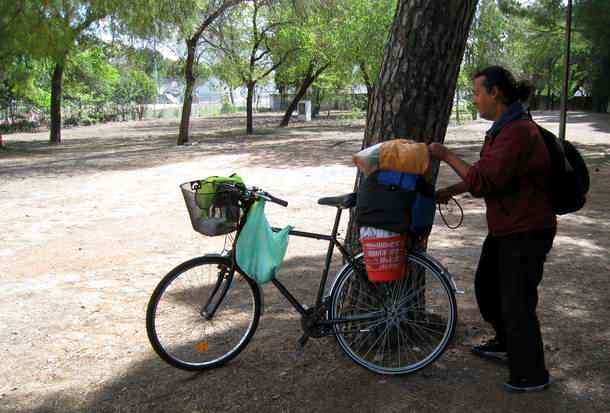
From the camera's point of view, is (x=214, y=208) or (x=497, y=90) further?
(x=214, y=208)

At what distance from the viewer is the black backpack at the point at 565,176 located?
3062 mm

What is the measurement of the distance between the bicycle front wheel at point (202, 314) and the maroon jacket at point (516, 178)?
1.41m

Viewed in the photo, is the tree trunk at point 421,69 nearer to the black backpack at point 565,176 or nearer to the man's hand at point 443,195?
the man's hand at point 443,195

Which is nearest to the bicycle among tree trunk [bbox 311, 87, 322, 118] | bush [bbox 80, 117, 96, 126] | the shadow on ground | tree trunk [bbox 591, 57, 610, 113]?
the shadow on ground

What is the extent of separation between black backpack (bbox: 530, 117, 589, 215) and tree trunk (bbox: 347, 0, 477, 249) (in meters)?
0.73

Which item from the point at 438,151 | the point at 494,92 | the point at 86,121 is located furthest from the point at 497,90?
the point at 86,121

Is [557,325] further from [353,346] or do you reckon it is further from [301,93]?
[301,93]

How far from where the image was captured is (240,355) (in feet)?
13.0

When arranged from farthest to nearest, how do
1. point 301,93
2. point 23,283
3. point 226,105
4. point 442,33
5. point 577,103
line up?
point 226,105, point 577,103, point 301,93, point 23,283, point 442,33

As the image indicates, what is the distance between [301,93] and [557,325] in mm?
32640

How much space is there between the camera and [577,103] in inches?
2288

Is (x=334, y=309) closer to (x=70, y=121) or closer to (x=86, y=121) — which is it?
(x=70, y=121)

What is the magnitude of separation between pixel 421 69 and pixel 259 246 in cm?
135

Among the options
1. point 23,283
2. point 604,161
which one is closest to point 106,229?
point 23,283
